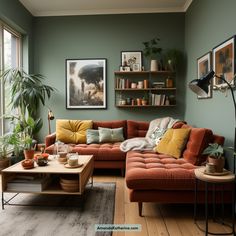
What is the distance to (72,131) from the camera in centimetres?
450

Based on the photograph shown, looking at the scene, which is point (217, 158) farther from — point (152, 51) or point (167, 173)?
point (152, 51)

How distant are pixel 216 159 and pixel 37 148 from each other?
11.8ft

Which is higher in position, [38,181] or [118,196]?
[38,181]

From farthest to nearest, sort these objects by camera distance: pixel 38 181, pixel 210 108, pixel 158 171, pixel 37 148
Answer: pixel 37 148, pixel 210 108, pixel 38 181, pixel 158 171

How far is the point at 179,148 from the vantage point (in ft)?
10.3

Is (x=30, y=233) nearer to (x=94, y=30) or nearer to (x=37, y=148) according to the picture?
(x=37, y=148)

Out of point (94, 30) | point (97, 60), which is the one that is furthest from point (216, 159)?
point (94, 30)

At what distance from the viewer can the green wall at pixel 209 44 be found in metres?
2.72

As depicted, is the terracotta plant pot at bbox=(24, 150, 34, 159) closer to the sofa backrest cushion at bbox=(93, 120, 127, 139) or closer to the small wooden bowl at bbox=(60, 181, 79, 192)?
the small wooden bowl at bbox=(60, 181, 79, 192)

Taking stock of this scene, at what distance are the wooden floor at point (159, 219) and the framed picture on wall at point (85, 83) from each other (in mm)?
2459

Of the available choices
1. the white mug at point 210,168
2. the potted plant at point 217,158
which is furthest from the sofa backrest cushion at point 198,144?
the white mug at point 210,168

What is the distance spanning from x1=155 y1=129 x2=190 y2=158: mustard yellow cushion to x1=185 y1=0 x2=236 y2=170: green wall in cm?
43

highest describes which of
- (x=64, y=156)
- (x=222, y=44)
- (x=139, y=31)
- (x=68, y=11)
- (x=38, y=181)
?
(x=68, y=11)

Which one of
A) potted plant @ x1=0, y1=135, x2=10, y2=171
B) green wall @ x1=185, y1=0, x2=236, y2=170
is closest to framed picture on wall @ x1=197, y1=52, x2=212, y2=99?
green wall @ x1=185, y1=0, x2=236, y2=170
